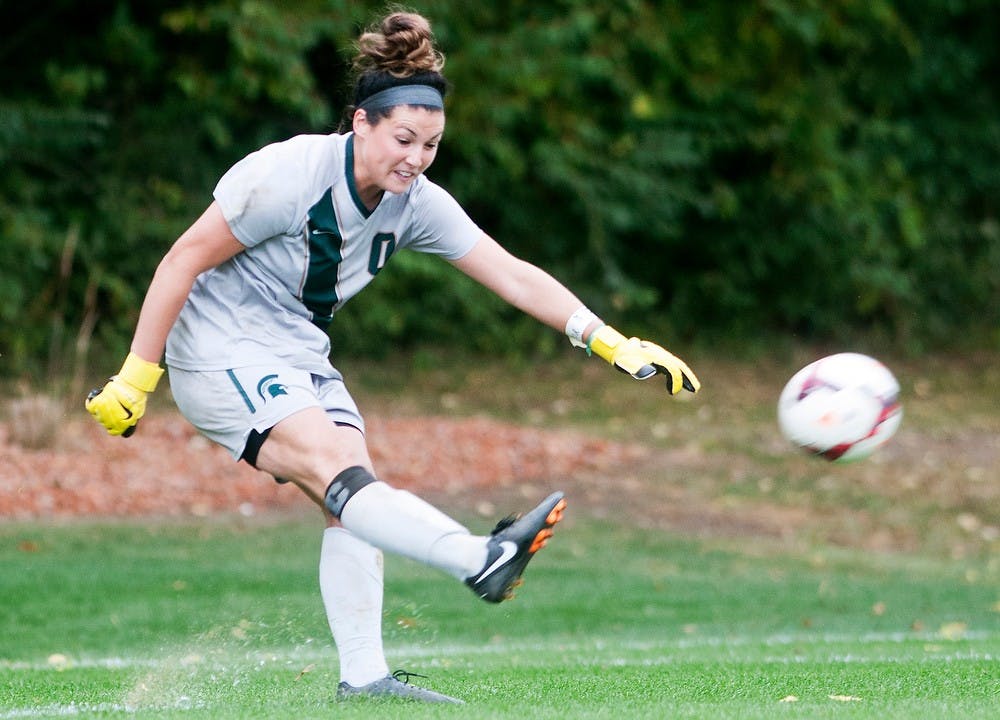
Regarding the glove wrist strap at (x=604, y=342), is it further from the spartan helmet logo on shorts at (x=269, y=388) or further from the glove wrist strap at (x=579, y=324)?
the spartan helmet logo on shorts at (x=269, y=388)

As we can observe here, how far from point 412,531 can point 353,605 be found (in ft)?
2.63

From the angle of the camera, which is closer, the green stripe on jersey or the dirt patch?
the green stripe on jersey

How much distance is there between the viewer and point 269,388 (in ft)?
14.0

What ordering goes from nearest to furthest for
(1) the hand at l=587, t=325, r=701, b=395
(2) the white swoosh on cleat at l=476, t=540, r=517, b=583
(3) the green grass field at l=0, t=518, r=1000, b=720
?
(2) the white swoosh on cleat at l=476, t=540, r=517, b=583
(1) the hand at l=587, t=325, r=701, b=395
(3) the green grass field at l=0, t=518, r=1000, b=720

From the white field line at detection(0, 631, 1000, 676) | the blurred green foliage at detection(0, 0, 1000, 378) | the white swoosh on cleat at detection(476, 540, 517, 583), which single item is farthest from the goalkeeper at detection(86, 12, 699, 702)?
the blurred green foliage at detection(0, 0, 1000, 378)

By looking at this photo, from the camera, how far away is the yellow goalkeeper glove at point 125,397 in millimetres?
4273

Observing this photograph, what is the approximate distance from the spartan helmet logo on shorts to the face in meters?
0.64

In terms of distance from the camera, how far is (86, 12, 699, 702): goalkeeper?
419cm

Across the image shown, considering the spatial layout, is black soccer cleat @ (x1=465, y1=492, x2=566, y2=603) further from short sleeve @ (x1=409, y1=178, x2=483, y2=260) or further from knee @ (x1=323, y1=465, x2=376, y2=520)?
short sleeve @ (x1=409, y1=178, x2=483, y2=260)

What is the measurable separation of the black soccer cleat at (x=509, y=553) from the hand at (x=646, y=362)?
2.33 feet

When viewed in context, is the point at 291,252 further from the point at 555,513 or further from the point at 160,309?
the point at 555,513

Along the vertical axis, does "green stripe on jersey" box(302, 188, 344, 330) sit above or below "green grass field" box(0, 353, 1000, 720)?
above

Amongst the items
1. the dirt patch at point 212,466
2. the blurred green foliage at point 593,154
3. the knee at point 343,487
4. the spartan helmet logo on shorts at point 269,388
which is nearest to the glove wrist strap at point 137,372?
the spartan helmet logo on shorts at point 269,388

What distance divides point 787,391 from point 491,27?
32.3 feet
